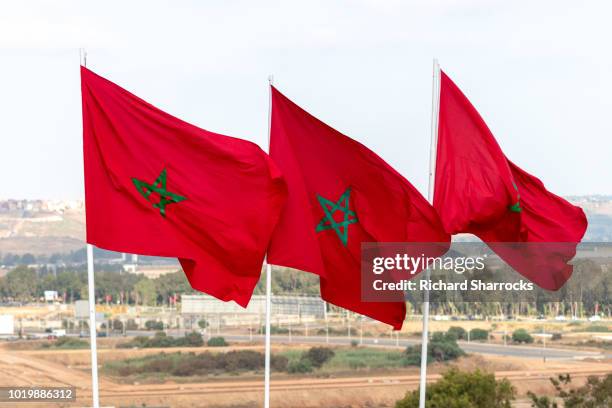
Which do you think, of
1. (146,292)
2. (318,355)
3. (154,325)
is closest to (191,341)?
(318,355)

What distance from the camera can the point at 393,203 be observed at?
1417 centimetres

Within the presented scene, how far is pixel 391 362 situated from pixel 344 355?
331cm

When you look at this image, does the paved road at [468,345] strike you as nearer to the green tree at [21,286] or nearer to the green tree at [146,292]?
the green tree at [146,292]

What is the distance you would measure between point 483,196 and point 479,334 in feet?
Result: 189

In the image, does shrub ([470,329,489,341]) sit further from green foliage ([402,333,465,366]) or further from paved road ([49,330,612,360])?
green foliage ([402,333,465,366])

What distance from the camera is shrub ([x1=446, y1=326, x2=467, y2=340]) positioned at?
68438 millimetres

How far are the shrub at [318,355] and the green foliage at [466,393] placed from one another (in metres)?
25.9

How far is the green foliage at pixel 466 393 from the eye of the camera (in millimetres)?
33656

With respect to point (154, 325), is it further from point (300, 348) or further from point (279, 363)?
point (279, 363)

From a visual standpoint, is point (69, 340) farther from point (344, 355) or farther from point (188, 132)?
point (188, 132)

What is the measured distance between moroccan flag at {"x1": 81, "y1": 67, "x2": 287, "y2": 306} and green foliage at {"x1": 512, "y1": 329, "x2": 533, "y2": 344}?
5927 cm

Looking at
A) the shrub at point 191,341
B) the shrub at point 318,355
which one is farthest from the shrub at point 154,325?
the shrub at point 318,355

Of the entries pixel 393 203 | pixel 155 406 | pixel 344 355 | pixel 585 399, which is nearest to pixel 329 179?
pixel 393 203

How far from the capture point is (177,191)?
12.9 m
